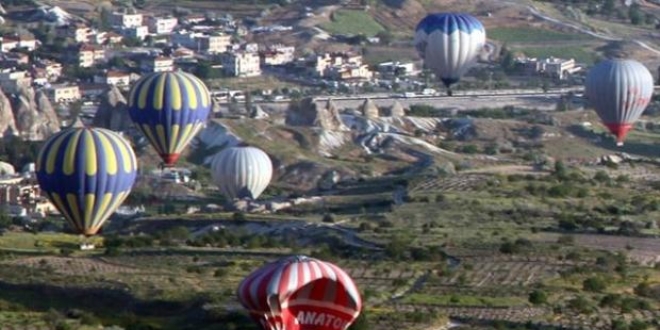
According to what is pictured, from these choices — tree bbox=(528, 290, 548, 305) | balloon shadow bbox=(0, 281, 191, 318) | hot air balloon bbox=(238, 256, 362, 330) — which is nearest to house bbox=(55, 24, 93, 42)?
balloon shadow bbox=(0, 281, 191, 318)

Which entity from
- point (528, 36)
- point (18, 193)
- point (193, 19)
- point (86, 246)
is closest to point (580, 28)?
point (528, 36)

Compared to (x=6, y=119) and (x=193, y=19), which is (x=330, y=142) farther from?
(x=193, y=19)

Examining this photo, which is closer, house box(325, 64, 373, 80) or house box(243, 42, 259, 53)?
house box(325, 64, 373, 80)

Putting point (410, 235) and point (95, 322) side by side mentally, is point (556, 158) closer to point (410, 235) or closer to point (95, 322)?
point (410, 235)

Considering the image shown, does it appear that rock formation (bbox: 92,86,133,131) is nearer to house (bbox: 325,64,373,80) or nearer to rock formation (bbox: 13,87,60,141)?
rock formation (bbox: 13,87,60,141)

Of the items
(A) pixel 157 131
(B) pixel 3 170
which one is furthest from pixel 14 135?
(A) pixel 157 131

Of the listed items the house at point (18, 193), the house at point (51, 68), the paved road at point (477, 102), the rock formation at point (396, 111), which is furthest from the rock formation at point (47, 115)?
the house at point (51, 68)
